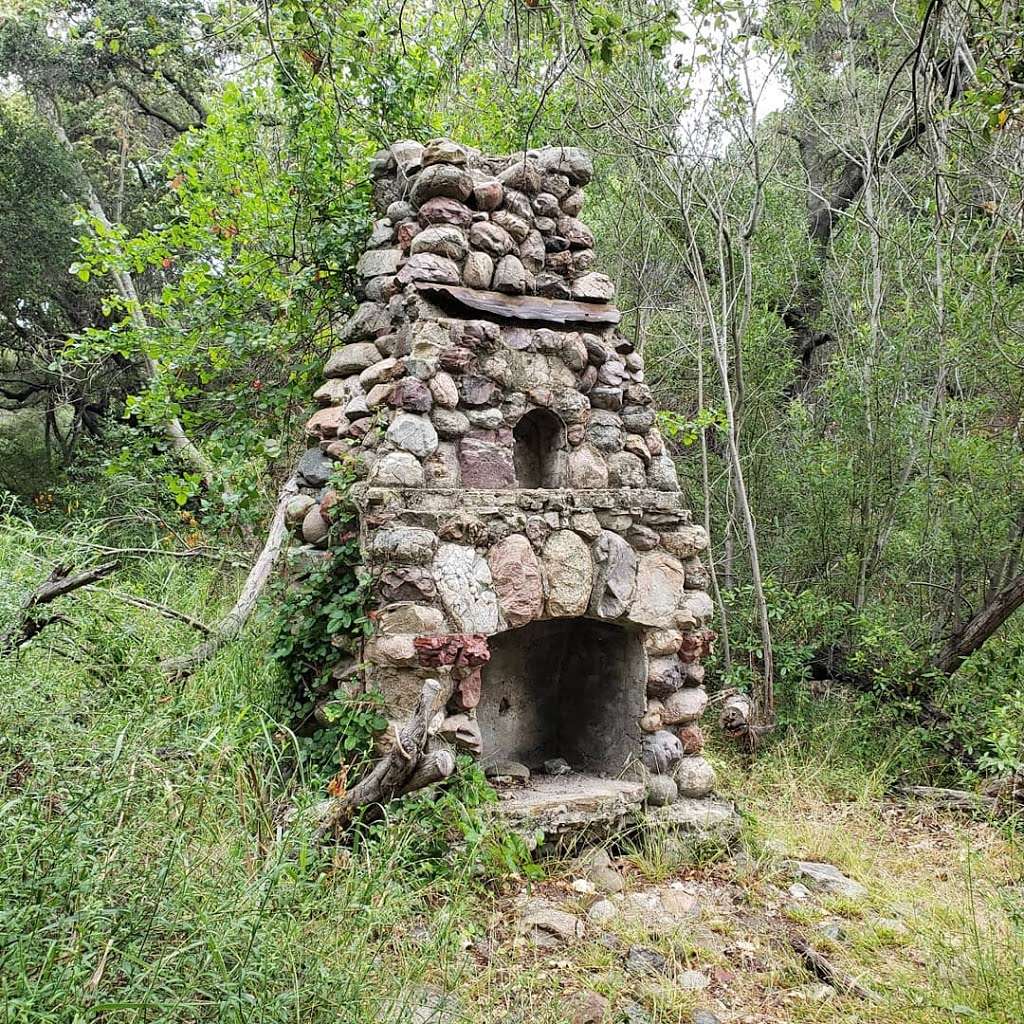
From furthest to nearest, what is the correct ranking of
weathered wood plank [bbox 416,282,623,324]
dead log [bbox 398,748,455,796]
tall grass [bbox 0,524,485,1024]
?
weathered wood plank [bbox 416,282,623,324] → dead log [bbox 398,748,455,796] → tall grass [bbox 0,524,485,1024]

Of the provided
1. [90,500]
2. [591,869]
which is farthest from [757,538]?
[90,500]

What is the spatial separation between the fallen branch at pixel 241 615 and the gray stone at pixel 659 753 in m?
2.17

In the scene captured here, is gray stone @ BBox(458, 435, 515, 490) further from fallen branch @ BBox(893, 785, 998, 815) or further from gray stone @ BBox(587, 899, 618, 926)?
fallen branch @ BBox(893, 785, 998, 815)

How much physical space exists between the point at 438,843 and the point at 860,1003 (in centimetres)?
168

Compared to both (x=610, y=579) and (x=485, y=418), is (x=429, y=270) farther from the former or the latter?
(x=610, y=579)

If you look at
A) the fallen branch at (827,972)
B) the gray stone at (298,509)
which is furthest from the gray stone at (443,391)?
the fallen branch at (827,972)

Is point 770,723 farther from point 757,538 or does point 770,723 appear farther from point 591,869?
point 591,869

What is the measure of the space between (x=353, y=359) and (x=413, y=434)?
2.66 feet

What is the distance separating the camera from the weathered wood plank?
4.07 metres

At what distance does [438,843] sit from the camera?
3.55m

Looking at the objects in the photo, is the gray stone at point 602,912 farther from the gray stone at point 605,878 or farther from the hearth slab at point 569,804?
the hearth slab at point 569,804

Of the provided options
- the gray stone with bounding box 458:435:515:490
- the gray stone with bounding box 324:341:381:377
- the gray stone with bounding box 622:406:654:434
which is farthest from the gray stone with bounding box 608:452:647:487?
the gray stone with bounding box 324:341:381:377

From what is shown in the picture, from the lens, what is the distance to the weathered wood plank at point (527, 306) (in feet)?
13.4

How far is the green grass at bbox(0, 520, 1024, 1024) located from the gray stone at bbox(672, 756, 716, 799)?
12.0 inches
